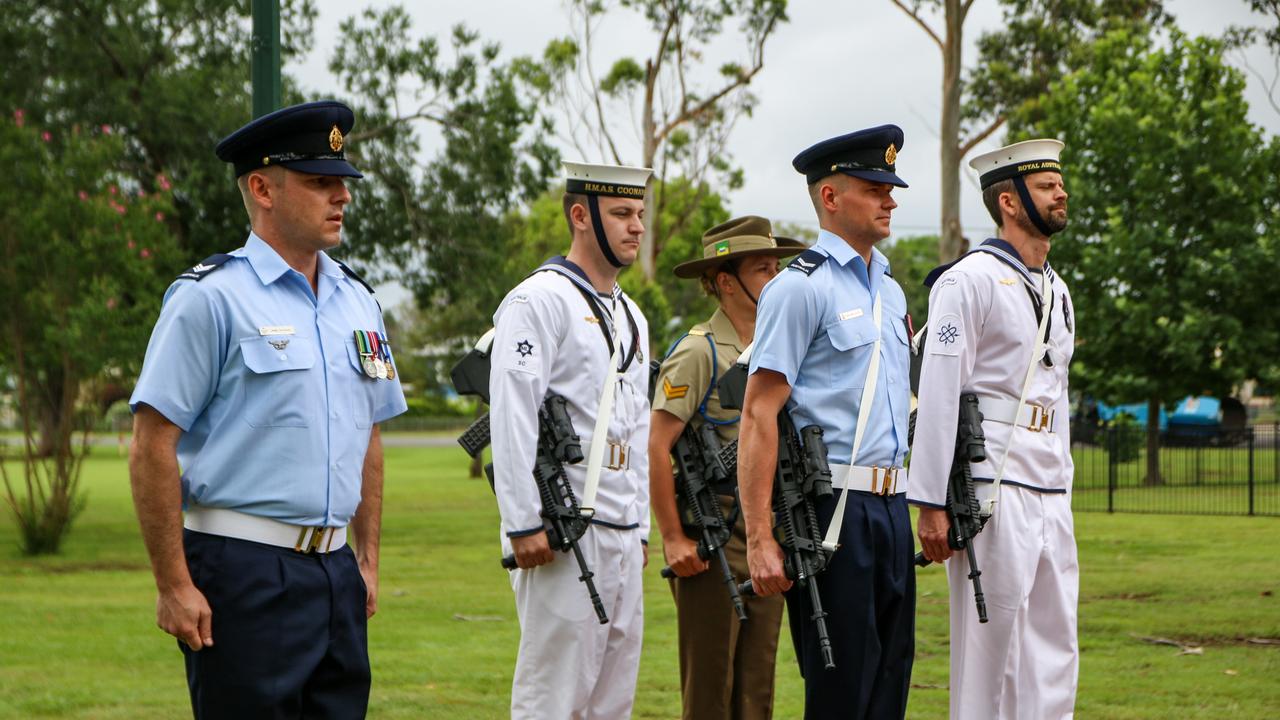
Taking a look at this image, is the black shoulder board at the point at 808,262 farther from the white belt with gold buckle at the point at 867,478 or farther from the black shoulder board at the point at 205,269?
the black shoulder board at the point at 205,269

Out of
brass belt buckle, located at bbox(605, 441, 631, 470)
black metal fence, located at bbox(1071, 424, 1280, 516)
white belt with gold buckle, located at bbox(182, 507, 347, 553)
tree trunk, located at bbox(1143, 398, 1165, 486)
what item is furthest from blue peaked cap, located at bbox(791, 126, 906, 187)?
tree trunk, located at bbox(1143, 398, 1165, 486)

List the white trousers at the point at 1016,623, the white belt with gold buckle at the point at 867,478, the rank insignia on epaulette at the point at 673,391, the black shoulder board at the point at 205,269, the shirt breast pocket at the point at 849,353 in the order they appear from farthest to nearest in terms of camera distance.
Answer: the rank insignia on epaulette at the point at 673,391
the white trousers at the point at 1016,623
the shirt breast pocket at the point at 849,353
the white belt with gold buckle at the point at 867,478
the black shoulder board at the point at 205,269

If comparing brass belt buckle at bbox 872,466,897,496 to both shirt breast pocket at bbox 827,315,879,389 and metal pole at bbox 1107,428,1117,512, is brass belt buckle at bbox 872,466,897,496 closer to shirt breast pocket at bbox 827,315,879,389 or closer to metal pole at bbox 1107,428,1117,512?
shirt breast pocket at bbox 827,315,879,389

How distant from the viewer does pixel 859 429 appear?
5164mm

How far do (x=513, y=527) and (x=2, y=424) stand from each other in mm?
59420

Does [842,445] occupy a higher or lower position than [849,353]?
lower

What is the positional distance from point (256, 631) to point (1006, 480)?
3003 mm

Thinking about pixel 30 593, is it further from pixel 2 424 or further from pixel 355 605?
pixel 2 424

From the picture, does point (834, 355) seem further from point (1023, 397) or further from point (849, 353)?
point (1023, 397)

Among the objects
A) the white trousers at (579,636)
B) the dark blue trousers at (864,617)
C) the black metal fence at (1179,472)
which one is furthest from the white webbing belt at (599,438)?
the black metal fence at (1179,472)

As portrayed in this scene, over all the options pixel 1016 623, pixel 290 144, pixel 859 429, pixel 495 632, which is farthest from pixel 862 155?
pixel 495 632

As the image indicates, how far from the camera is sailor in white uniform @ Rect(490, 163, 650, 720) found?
209 inches

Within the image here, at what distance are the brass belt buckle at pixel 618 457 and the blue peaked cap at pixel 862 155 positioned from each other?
1.23m

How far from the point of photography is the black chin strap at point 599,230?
5.70m
